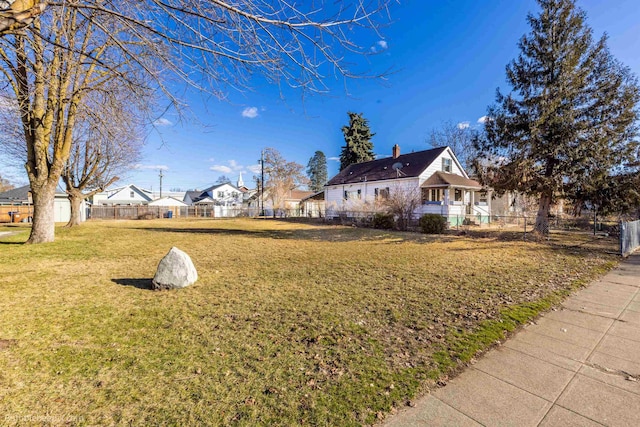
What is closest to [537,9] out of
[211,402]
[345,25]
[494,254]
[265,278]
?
[494,254]

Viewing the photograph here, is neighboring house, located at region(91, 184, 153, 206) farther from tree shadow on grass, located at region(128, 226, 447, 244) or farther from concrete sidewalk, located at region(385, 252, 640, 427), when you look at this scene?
concrete sidewalk, located at region(385, 252, 640, 427)

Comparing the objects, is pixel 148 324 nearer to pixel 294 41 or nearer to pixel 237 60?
pixel 237 60

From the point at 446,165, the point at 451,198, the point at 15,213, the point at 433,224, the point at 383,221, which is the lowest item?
the point at 433,224

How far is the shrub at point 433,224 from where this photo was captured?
15515 millimetres

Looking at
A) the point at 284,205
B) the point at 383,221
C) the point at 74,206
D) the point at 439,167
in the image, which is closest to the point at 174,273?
the point at 383,221

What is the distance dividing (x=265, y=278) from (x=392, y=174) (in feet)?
67.6

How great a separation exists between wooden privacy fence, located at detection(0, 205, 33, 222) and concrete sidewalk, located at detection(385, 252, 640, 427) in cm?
3358

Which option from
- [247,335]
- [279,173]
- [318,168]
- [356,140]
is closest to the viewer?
[247,335]

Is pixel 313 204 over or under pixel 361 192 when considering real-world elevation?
under

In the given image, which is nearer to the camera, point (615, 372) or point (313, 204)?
point (615, 372)

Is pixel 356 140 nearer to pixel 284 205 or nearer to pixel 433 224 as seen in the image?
pixel 284 205

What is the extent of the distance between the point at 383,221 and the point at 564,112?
34.2 feet

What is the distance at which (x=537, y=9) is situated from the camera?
12727mm

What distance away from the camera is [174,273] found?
5.48 metres
